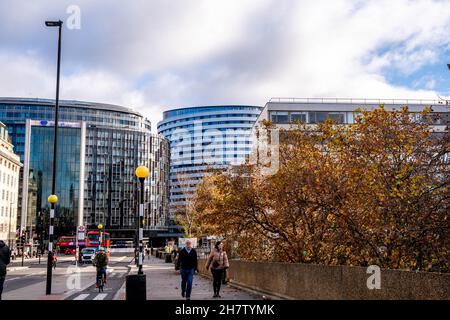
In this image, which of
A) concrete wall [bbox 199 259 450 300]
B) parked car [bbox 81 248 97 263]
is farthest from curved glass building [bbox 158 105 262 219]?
concrete wall [bbox 199 259 450 300]

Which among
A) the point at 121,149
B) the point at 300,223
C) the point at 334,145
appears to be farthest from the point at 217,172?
the point at 121,149

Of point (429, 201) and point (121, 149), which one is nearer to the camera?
point (429, 201)

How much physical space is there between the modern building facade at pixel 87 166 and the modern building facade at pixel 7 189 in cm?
2530

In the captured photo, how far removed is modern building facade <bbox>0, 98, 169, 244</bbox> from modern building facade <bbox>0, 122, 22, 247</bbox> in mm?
25303

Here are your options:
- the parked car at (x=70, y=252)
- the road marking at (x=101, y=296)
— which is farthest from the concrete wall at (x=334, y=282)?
the parked car at (x=70, y=252)

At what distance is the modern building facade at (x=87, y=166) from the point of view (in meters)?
125

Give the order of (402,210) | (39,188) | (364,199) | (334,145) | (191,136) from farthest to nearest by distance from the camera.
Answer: (191,136) → (39,188) → (334,145) → (364,199) → (402,210)

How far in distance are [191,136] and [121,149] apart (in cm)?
5374

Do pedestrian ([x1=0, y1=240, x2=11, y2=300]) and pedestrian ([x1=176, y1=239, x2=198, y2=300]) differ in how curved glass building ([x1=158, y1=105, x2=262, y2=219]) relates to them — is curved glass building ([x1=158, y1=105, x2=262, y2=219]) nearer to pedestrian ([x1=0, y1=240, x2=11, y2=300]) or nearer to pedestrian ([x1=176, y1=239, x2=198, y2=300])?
pedestrian ([x1=176, y1=239, x2=198, y2=300])

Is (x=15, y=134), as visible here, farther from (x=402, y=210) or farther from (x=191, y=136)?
(x=402, y=210)

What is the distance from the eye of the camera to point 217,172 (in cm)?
2088

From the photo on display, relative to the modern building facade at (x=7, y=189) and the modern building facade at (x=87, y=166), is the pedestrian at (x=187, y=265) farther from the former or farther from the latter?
the modern building facade at (x=87, y=166)

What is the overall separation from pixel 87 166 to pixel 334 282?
131431 millimetres

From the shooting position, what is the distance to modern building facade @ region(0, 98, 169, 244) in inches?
4924
